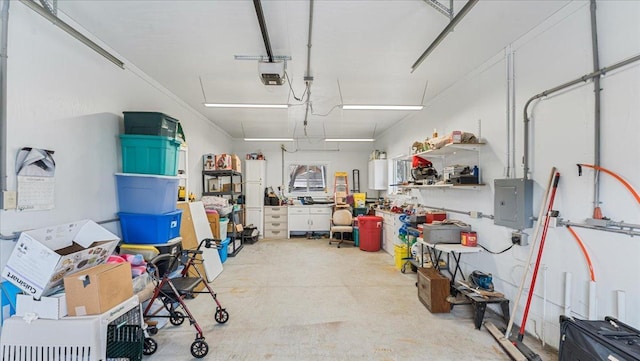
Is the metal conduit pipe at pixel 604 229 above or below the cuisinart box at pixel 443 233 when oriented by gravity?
above

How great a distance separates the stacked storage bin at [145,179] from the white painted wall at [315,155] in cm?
506

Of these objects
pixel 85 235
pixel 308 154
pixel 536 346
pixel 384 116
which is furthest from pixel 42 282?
pixel 308 154

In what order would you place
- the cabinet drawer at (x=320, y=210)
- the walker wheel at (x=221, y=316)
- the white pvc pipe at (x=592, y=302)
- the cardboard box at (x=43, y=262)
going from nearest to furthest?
the cardboard box at (x=43, y=262), the white pvc pipe at (x=592, y=302), the walker wheel at (x=221, y=316), the cabinet drawer at (x=320, y=210)

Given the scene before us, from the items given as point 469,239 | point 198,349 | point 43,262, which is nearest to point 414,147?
point 469,239

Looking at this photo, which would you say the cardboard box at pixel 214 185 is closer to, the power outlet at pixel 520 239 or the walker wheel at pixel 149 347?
the walker wheel at pixel 149 347

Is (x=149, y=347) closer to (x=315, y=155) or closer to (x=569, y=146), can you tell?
(x=569, y=146)

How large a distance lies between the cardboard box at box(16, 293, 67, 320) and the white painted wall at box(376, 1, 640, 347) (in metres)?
3.75

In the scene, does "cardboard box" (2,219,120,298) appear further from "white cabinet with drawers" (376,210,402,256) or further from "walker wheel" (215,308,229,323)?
"white cabinet with drawers" (376,210,402,256)

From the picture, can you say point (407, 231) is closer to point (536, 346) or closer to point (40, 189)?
point (536, 346)

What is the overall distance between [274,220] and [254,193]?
0.91 meters

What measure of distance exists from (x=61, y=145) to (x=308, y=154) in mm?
6180

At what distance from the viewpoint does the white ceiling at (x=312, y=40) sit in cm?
226

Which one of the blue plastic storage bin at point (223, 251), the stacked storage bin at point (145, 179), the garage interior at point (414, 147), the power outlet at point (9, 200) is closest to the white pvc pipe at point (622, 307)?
the garage interior at point (414, 147)

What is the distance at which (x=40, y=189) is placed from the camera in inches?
83.1
